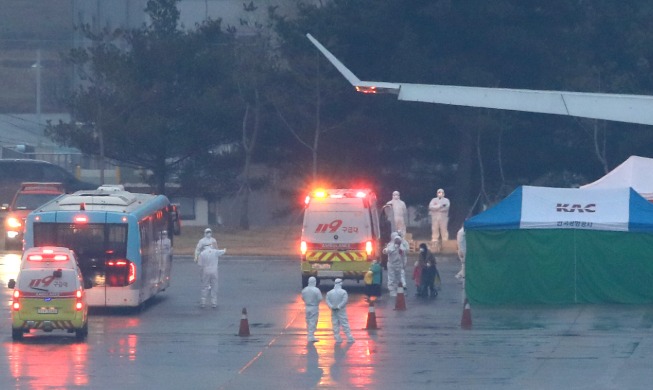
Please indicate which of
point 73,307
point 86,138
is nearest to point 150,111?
point 86,138

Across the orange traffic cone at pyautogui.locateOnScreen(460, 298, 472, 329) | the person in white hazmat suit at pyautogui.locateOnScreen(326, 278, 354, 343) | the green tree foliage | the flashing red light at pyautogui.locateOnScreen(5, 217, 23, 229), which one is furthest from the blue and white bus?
the green tree foliage

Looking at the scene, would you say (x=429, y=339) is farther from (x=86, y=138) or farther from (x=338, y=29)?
(x=86, y=138)

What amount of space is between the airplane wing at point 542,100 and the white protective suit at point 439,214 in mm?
14689

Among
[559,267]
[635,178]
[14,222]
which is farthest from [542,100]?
[14,222]

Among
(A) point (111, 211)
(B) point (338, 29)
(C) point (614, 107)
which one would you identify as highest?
(B) point (338, 29)

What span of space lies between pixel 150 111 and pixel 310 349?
105 feet

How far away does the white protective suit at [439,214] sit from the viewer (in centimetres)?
4234

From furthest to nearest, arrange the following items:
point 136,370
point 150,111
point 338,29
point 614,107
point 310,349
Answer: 1. point 150,111
2. point 338,29
3. point 614,107
4. point 310,349
5. point 136,370

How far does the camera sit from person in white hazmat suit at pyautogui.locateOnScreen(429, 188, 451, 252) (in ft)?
139

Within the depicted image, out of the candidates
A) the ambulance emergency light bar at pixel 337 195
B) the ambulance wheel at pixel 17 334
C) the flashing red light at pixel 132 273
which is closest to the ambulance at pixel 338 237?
the ambulance emergency light bar at pixel 337 195

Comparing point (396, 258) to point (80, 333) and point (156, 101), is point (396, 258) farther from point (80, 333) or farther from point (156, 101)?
point (156, 101)

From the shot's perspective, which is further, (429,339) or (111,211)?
(111,211)

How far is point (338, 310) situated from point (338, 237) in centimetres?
903

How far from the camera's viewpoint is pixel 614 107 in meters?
25.2
